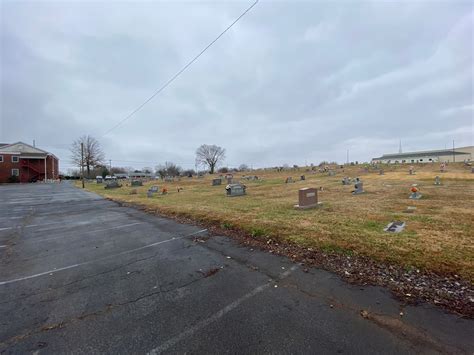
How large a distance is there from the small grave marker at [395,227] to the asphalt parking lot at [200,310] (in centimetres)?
353

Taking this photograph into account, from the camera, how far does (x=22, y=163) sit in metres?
54.4

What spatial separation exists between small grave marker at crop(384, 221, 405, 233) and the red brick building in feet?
236

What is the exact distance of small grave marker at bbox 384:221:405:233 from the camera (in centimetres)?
636

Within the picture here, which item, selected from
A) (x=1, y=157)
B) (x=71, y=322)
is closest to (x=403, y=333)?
(x=71, y=322)

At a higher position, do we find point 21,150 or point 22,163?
point 21,150

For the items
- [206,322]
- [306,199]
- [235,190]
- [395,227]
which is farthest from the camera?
[235,190]

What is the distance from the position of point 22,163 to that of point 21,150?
3779 mm

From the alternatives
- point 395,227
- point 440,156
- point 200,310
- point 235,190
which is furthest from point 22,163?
point 440,156

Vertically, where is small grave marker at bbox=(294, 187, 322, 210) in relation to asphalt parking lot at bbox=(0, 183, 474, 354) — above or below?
above

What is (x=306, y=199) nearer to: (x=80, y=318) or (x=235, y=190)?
(x=235, y=190)

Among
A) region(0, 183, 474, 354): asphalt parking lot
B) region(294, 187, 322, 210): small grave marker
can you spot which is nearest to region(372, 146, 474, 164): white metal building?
region(294, 187, 322, 210): small grave marker

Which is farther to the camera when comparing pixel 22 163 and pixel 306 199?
pixel 22 163

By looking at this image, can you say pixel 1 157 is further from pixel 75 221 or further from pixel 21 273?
pixel 21 273

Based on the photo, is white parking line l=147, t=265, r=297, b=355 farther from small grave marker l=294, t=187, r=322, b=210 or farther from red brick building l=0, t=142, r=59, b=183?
red brick building l=0, t=142, r=59, b=183
